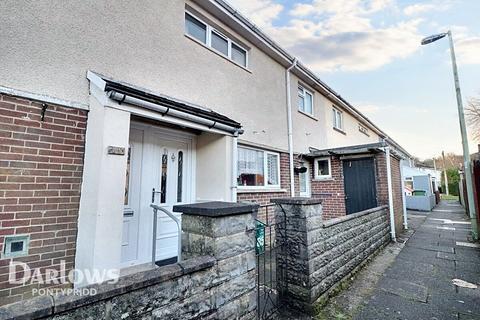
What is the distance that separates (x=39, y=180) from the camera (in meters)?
3.11

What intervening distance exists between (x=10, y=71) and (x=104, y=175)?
1713 millimetres

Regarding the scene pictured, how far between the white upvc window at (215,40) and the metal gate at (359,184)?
5050 mm

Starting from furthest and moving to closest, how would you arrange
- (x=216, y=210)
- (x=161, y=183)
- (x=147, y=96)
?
(x=161, y=183) → (x=147, y=96) → (x=216, y=210)

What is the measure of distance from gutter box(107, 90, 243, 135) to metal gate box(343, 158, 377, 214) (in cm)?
496

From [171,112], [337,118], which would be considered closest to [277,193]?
[171,112]

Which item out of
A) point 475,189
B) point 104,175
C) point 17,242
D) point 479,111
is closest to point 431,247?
point 475,189

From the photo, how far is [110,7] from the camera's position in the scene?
3.99m

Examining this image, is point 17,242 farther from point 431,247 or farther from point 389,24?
point 389,24

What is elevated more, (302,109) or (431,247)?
(302,109)

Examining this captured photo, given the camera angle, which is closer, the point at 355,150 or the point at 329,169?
the point at 355,150

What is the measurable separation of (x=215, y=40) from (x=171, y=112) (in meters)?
→ 3.32

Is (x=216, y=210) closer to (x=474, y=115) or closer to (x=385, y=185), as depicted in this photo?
(x=385, y=185)

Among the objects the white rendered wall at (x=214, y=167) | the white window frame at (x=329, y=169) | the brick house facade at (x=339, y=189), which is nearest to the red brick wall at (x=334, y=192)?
the brick house facade at (x=339, y=189)

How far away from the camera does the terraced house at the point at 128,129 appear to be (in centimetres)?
302
